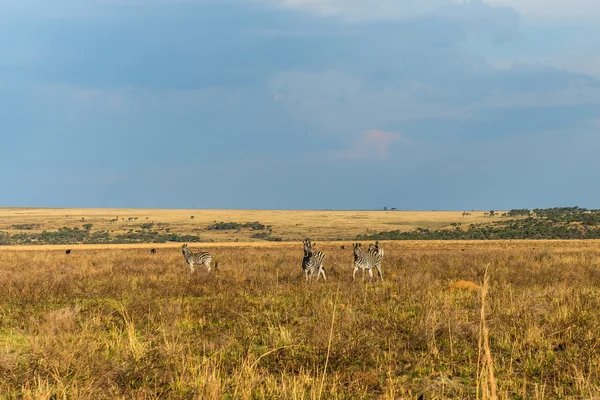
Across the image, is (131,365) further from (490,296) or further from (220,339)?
(490,296)

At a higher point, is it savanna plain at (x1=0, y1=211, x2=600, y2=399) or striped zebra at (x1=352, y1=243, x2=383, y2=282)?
striped zebra at (x1=352, y1=243, x2=383, y2=282)

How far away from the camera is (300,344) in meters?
7.11

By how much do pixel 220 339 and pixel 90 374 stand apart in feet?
7.98

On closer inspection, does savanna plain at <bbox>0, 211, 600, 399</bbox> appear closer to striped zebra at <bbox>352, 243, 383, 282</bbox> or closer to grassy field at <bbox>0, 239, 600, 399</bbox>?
grassy field at <bbox>0, 239, 600, 399</bbox>

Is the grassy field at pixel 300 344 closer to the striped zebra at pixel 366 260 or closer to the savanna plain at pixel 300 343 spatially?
the savanna plain at pixel 300 343

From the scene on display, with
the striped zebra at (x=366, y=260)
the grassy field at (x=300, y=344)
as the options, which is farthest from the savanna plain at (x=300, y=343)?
the striped zebra at (x=366, y=260)

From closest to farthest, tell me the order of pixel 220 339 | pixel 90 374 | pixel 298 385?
1. pixel 298 385
2. pixel 90 374
3. pixel 220 339

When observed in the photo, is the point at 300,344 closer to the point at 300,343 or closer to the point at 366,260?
the point at 300,343

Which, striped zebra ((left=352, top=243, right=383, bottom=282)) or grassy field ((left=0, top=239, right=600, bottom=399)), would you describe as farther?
striped zebra ((left=352, top=243, right=383, bottom=282))

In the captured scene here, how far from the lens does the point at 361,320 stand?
9.30m

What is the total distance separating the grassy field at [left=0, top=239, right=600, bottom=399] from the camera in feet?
19.0

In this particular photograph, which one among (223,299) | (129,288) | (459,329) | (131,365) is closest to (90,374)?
(131,365)

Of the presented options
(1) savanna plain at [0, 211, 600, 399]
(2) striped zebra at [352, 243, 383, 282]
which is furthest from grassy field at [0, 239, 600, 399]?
(2) striped zebra at [352, 243, 383, 282]

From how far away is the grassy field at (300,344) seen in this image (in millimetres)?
5781
